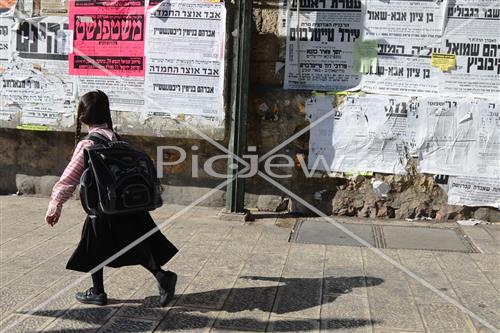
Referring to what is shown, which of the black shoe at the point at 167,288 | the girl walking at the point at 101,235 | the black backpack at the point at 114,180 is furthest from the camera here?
the black shoe at the point at 167,288

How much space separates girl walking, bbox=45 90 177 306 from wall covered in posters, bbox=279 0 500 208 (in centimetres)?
322

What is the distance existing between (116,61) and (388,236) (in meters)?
3.84

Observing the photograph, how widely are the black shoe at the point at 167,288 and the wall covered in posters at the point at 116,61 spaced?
2.99m

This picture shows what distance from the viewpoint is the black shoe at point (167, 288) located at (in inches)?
162

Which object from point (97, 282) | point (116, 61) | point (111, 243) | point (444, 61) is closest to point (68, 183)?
point (111, 243)

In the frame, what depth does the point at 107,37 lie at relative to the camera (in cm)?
707

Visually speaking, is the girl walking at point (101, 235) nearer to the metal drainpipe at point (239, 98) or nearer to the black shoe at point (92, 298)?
the black shoe at point (92, 298)

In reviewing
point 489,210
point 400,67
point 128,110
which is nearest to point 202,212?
point 128,110

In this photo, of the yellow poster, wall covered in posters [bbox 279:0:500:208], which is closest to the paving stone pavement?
wall covered in posters [bbox 279:0:500:208]

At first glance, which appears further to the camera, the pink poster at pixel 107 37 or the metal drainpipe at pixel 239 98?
the pink poster at pixel 107 37

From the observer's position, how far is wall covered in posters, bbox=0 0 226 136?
6.82m

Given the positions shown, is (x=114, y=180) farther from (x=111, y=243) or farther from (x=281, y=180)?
(x=281, y=180)

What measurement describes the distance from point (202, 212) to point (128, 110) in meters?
1.55

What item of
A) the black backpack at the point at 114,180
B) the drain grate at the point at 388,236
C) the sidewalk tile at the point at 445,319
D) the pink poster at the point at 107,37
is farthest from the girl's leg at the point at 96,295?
the pink poster at the point at 107,37
